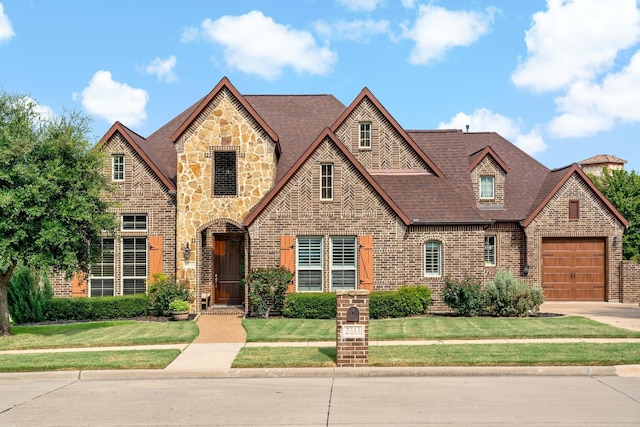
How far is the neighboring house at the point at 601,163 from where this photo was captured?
2708 inches

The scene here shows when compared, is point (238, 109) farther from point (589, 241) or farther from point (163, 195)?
point (589, 241)

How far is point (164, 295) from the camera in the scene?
2220cm

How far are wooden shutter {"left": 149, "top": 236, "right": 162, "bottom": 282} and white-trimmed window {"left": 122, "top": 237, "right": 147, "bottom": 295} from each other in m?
0.41

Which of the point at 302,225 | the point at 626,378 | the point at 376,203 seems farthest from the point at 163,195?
the point at 626,378

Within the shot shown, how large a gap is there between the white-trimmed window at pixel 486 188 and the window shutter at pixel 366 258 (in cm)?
763

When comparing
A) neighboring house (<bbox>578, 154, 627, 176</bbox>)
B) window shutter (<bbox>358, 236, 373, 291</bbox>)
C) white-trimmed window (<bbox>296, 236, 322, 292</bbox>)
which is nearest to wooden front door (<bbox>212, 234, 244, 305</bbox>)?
white-trimmed window (<bbox>296, 236, 322, 292</bbox>)

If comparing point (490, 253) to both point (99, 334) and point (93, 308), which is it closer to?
point (93, 308)

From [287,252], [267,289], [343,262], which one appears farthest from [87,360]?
[343,262]

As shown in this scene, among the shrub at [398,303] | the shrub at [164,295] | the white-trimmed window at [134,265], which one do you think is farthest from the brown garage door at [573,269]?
the white-trimmed window at [134,265]

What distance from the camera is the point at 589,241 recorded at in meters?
27.4

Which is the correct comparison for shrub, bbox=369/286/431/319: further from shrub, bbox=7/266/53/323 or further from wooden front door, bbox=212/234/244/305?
shrub, bbox=7/266/53/323

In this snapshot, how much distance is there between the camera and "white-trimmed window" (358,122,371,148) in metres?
25.2

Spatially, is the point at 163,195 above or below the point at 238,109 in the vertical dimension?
below

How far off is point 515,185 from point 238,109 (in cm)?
1293
